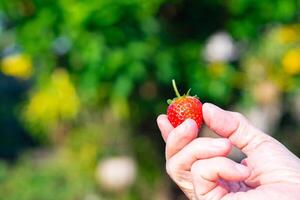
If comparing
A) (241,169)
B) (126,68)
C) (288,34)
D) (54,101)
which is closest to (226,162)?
(241,169)

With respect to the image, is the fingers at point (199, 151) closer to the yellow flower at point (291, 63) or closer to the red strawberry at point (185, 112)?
the red strawberry at point (185, 112)

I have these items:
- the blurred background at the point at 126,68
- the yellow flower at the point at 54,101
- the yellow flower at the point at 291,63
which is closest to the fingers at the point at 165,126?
the blurred background at the point at 126,68

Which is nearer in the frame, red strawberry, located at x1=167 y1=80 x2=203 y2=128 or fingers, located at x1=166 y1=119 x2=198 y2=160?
fingers, located at x1=166 y1=119 x2=198 y2=160

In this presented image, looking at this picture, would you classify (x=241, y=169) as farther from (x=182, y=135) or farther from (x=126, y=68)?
(x=126, y=68)

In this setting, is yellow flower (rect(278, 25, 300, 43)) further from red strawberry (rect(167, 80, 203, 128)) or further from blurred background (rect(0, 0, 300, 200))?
red strawberry (rect(167, 80, 203, 128))

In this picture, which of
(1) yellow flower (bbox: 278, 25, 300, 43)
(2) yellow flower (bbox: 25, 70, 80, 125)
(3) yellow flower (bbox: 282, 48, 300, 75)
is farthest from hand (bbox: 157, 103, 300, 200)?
(1) yellow flower (bbox: 278, 25, 300, 43)
